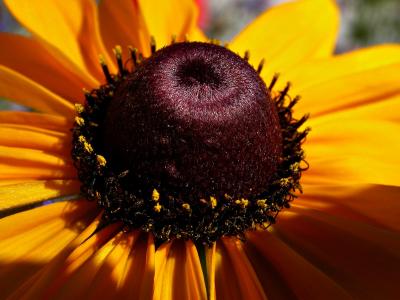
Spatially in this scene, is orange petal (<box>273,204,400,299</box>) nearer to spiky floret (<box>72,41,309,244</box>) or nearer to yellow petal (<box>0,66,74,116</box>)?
spiky floret (<box>72,41,309,244</box>)

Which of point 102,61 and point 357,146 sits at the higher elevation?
point 102,61

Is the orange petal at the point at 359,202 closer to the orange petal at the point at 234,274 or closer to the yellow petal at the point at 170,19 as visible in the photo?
the orange petal at the point at 234,274

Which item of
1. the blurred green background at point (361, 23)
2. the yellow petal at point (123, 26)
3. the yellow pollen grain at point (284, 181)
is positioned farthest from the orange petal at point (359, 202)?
the blurred green background at point (361, 23)

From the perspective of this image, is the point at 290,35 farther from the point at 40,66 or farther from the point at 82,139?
the point at 82,139

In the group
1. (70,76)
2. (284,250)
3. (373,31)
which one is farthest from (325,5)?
(373,31)

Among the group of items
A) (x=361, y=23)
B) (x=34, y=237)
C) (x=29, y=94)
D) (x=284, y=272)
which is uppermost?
(x=361, y=23)

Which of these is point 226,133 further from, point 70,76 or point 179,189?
point 70,76

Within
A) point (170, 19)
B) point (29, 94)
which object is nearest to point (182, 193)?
point (29, 94)

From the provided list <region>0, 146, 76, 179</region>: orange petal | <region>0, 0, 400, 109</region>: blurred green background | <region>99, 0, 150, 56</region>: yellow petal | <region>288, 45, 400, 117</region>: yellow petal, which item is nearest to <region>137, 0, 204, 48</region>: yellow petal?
<region>99, 0, 150, 56</region>: yellow petal
